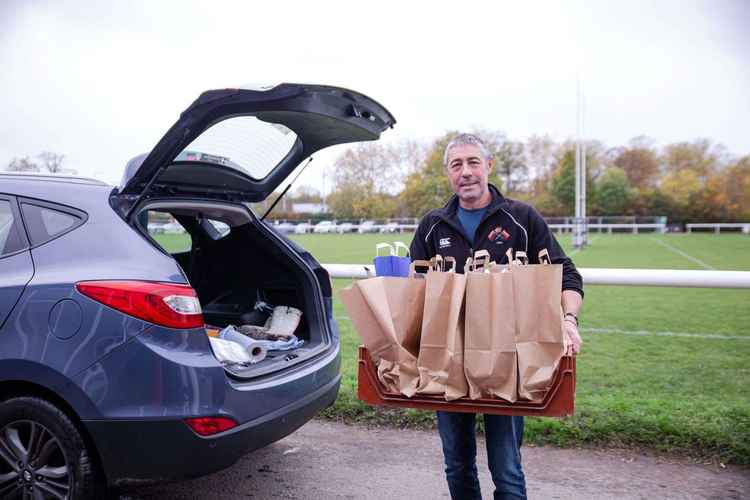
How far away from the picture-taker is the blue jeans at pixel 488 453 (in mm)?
2596

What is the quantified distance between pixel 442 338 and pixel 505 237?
62 centimetres

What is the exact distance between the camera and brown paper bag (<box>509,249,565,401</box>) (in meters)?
2.18

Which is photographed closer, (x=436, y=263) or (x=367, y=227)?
(x=436, y=263)

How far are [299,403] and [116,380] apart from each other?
3.06 feet

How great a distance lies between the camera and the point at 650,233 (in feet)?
161

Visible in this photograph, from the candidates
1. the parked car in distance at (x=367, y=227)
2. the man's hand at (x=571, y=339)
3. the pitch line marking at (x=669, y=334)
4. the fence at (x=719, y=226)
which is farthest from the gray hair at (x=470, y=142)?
the fence at (x=719, y=226)

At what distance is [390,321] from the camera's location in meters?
2.32

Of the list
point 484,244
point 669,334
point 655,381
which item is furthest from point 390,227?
point 484,244

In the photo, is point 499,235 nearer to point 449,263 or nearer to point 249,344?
point 449,263

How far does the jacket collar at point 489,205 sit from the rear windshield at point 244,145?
43.5 inches

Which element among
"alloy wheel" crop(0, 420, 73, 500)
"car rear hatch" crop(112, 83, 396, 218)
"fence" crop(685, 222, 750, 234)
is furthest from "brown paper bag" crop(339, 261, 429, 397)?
"fence" crop(685, 222, 750, 234)

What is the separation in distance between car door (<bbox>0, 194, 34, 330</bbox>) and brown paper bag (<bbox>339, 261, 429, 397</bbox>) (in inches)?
60.1

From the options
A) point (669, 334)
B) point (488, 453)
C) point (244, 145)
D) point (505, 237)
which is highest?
point (244, 145)

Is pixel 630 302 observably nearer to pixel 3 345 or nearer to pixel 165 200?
pixel 165 200
